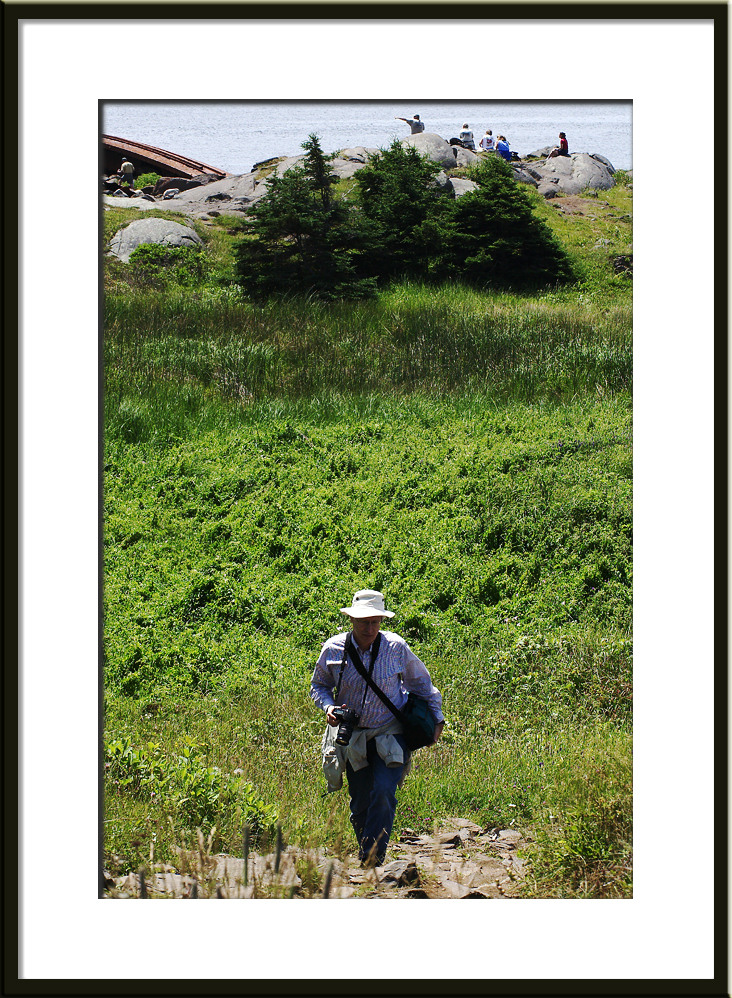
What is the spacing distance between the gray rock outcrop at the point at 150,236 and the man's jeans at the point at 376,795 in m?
16.5

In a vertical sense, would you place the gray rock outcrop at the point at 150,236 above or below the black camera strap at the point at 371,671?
above

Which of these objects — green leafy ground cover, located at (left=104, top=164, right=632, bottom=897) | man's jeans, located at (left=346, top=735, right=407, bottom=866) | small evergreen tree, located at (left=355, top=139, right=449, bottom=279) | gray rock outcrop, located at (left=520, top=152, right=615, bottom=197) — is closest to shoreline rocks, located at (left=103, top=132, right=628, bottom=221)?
gray rock outcrop, located at (left=520, top=152, right=615, bottom=197)

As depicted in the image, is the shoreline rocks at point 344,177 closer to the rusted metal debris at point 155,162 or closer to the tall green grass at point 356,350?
the rusted metal debris at point 155,162

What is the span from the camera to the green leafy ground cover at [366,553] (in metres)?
5.23

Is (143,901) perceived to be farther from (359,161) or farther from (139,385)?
(359,161)

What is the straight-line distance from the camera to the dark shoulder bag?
13.8 feet

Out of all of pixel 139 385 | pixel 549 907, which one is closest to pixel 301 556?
pixel 139 385

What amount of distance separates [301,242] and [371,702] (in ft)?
43.6

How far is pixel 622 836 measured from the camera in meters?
3.97

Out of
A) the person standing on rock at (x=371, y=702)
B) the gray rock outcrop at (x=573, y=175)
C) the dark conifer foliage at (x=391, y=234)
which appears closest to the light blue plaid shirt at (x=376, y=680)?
the person standing on rock at (x=371, y=702)

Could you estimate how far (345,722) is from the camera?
418 cm

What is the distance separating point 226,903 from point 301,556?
580 centimetres

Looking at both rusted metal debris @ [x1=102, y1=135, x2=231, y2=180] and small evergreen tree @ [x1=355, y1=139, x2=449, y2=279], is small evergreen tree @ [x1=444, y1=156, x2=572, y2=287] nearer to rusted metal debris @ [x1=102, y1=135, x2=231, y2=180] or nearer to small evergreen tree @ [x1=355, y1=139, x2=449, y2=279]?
small evergreen tree @ [x1=355, y1=139, x2=449, y2=279]
